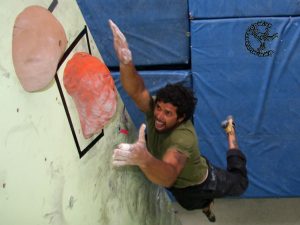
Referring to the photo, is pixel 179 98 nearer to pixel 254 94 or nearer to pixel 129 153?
pixel 129 153

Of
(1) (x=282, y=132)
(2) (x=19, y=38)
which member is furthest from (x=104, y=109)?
(1) (x=282, y=132)

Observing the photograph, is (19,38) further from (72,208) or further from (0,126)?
(72,208)

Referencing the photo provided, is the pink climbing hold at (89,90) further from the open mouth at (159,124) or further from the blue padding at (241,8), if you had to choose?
the blue padding at (241,8)

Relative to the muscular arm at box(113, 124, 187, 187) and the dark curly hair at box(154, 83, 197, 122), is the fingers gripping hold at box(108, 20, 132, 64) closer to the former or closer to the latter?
Answer: the dark curly hair at box(154, 83, 197, 122)

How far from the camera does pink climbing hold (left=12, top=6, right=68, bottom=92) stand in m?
1.03

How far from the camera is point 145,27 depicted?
275 centimetres

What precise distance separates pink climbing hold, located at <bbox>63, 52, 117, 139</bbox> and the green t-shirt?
37 cm

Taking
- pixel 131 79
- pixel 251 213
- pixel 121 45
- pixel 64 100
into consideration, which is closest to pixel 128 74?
pixel 131 79

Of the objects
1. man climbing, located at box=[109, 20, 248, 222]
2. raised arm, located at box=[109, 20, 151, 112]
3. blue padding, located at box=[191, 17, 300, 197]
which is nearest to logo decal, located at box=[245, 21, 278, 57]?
blue padding, located at box=[191, 17, 300, 197]

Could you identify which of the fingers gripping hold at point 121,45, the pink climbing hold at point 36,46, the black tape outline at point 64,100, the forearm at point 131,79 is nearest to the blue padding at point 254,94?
the forearm at point 131,79

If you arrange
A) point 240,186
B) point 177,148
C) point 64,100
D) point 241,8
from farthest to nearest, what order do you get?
1. point 241,8
2. point 240,186
3. point 177,148
4. point 64,100

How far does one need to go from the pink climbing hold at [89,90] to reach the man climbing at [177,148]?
231 mm

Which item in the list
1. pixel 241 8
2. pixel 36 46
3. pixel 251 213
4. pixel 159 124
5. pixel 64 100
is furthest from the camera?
pixel 251 213

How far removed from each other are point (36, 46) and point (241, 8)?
6.39 ft
